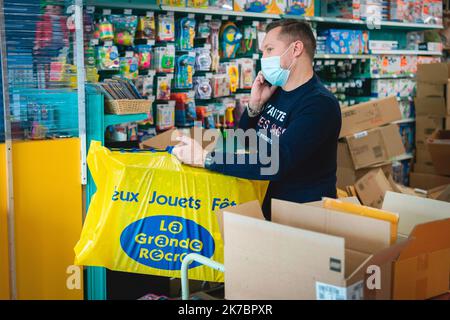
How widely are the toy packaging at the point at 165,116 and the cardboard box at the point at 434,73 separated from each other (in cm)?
355

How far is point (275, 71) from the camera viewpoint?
264cm

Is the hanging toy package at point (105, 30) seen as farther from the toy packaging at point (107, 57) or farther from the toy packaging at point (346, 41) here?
the toy packaging at point (346, 41)

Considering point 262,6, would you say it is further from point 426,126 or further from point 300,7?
point 426,126

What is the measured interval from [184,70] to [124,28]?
624mm

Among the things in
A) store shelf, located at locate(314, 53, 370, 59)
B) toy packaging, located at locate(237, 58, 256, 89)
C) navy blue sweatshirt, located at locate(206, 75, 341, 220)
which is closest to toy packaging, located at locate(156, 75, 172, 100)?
toy packaging, located at locate(237, 58, 256, 89)

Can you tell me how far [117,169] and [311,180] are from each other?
86cm

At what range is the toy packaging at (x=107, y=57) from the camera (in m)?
4.04

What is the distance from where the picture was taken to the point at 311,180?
2.54 metres

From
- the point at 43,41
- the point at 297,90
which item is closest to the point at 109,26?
the point at 43,41

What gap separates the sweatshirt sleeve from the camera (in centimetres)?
229

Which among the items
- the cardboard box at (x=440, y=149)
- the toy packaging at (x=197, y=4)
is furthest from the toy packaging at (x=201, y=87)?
the cardboard box at (x=440, y=149)

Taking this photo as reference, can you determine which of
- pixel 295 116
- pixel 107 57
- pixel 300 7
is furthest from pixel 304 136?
pixel 300 7

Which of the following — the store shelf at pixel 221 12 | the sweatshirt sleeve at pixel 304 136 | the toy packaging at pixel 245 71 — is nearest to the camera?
the sweatshirt sleeve at pixel 304 136

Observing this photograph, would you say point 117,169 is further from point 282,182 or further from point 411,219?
point 411,219
